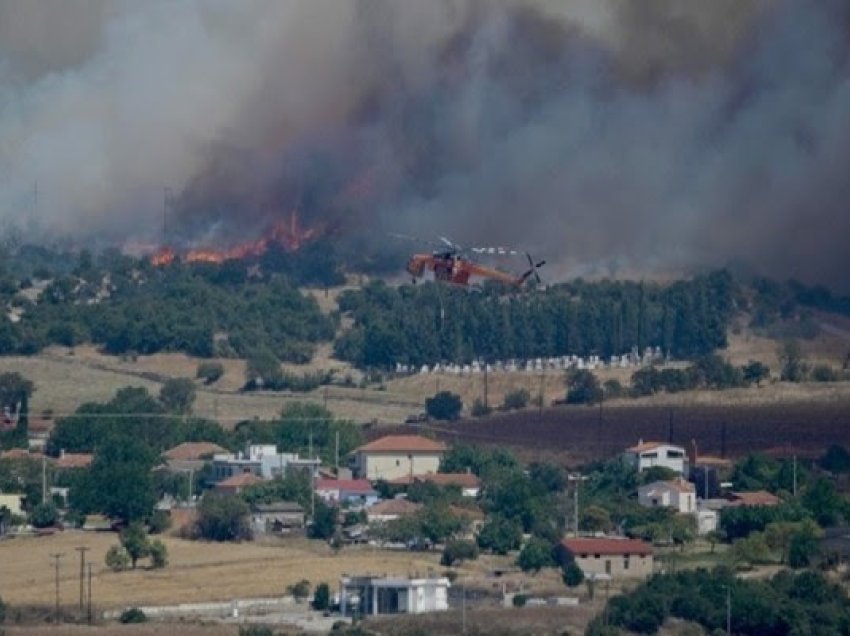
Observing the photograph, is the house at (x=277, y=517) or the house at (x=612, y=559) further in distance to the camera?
the house at (x=277, y=517)

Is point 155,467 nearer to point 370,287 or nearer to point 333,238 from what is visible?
point 333,238

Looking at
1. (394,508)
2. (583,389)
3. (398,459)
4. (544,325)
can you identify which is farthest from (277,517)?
(544,325)

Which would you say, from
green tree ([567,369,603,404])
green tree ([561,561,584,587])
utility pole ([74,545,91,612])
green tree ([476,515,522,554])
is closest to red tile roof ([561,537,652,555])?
green tree ([476,515,522,554])

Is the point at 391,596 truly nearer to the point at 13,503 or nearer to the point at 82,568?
the point at 82,568

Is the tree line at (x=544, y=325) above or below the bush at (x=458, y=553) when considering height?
above

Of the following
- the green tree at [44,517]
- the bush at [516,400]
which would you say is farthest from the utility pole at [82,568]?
the bush at [516,400]

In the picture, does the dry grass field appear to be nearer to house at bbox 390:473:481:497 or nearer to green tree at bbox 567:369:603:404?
house at bbox 390:473:481:497

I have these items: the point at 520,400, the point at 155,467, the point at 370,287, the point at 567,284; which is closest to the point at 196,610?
the point at 155,467

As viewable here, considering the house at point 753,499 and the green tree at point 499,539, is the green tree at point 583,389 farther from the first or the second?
the green tree at point 499,539
